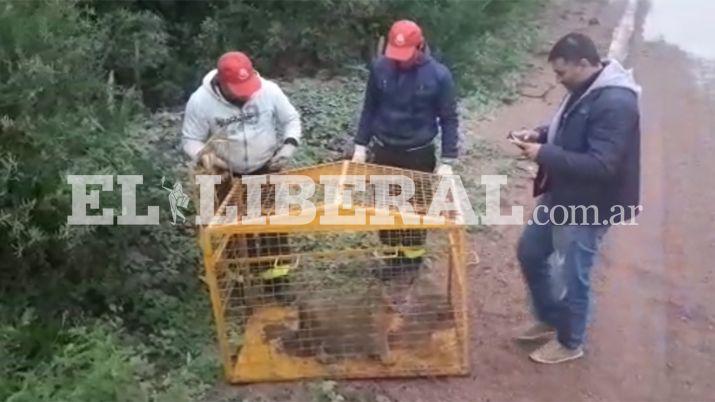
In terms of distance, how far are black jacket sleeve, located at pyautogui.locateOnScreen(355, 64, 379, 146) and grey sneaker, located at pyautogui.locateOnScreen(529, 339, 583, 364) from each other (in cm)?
165

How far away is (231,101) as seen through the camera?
531 cm

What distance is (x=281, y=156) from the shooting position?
5.48m

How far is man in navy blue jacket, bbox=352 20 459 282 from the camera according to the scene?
5496 millimetres

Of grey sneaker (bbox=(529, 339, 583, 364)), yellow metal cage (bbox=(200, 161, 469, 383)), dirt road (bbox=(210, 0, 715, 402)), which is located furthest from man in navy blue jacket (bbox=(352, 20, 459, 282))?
grey sneaker (bbox=(529, 339, 583, 364))

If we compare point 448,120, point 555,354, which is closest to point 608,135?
point 448,120

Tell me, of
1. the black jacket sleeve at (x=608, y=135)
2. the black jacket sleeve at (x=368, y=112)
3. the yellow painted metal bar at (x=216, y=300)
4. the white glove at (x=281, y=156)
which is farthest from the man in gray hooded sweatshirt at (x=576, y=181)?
the yellow painted metal bar at (x=216, y=300)

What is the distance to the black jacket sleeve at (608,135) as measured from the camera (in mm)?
4465

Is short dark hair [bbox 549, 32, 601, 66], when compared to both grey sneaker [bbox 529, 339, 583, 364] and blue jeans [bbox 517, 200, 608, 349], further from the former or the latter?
grey sneaker [bbox 529, 339, 583, 364]

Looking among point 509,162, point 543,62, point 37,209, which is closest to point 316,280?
point 37,209

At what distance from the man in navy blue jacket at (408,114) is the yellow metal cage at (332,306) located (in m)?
0.17

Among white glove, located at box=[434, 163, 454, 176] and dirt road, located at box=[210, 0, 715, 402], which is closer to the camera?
dirt road, located at box=[210, 0, 715, 402]

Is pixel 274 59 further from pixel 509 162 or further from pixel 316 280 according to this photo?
pixel 316 280

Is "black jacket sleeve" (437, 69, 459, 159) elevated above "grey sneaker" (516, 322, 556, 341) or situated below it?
above

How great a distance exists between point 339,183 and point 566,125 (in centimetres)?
122
